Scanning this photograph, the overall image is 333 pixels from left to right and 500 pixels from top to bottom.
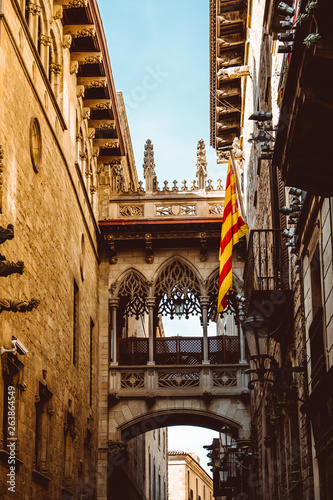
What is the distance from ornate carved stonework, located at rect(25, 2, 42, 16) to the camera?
16.1 metres

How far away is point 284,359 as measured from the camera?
47.9ft

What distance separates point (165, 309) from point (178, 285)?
74cm

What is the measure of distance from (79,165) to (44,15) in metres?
4.52

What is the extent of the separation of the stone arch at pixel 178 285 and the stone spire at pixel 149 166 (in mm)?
2153

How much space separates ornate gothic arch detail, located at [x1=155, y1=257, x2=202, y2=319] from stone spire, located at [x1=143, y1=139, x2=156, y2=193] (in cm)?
222

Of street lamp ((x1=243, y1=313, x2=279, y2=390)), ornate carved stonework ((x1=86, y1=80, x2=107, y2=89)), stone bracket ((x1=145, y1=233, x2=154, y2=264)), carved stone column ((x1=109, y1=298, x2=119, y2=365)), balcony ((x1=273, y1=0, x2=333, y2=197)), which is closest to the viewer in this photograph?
balcony ((x1=273, y1=0, x2=333, y2=197))

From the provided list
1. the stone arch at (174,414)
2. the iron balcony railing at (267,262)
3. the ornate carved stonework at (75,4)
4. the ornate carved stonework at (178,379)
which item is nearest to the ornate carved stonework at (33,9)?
the ornate carved stonework at (75,4)

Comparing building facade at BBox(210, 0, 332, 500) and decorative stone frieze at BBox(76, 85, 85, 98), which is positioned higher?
decorative stone frieze at BBox(76, 85, 85, 98)

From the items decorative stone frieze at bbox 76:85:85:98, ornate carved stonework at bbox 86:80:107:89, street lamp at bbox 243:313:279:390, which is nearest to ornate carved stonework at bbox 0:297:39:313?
street lamp at bbox 243:313:279:390

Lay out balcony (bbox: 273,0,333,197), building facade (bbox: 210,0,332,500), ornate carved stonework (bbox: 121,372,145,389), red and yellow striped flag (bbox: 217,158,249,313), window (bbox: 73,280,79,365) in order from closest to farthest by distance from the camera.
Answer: balcony (bbox: 273,0,333,197) < building facade (bbox: 210,0,332,500) < red and yellow striped flag (bbox: 217,158,249,313) < window (bbox: 73,280,79,365) < ornate carved stonework (bbox: 121,372,145,389)

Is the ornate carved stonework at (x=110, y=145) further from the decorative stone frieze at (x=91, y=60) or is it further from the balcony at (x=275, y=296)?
the balcony at (x=275, y=296)

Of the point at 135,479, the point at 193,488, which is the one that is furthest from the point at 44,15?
the point at 193,488

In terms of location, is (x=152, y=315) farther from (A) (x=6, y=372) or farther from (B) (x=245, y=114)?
(A) (x=6, y=372)

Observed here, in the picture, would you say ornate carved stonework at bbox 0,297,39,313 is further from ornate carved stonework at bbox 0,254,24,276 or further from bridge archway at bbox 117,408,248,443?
bridge archway at bbox 117,408,248,443
